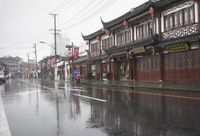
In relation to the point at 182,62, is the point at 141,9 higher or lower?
higher

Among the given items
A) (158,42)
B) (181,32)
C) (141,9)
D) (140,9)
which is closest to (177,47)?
(181,32)

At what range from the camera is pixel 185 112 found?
10.1 meters

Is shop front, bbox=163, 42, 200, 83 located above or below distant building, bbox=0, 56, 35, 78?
below

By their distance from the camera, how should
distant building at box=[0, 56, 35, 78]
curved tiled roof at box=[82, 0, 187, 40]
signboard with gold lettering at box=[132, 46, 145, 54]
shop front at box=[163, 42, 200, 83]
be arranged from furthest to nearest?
distant building at box=[0, 56, 35, 78] < signboard with gold lettering at box=[132, 46, 145, 54] < curved tiled roof at box=[82, 0, 187, 40] < shop front at box=[163, 42, 200, 83]

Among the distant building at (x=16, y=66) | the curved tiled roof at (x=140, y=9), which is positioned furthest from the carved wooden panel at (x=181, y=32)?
the distant building at (x=16, y=66)

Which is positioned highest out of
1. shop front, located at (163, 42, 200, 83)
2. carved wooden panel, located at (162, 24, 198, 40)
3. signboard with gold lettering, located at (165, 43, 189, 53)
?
carved wooden panel, located at (162, 24, 198, 40)

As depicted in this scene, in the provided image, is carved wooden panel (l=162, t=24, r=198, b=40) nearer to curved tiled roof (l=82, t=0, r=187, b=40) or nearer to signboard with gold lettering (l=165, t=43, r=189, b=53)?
signboard with gold lettering (l=165, t=43, r=189, b=53)

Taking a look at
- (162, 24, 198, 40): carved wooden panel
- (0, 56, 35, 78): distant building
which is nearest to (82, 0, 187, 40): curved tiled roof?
(162, 24, 198, 40): carved wooden panel

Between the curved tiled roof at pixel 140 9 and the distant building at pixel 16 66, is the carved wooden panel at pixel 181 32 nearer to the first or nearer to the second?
the curved tiled roof at pixel 140 9

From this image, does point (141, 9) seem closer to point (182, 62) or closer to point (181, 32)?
point (181, 32)

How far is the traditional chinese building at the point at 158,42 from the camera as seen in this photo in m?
21.7

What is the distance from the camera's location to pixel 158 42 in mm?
25391

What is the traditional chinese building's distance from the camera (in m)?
21.7

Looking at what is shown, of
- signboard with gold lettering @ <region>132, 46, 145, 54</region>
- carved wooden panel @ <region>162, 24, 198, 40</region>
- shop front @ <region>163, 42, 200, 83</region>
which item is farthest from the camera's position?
signboard with gold lettering @ <region>132, 46, 145, 54</region>
